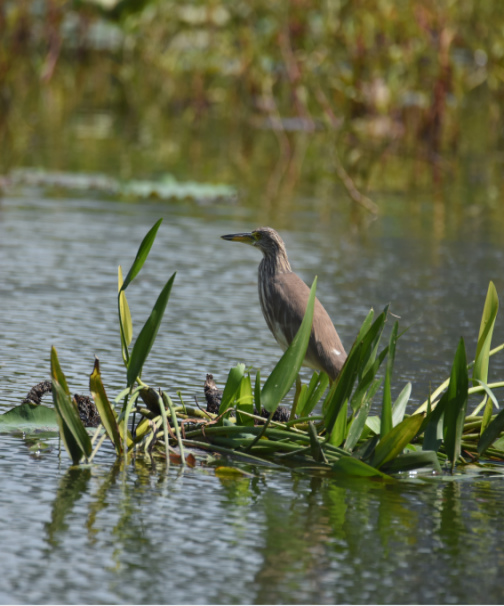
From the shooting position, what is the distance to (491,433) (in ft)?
11.9

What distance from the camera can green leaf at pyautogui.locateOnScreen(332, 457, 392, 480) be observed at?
11.3 feet

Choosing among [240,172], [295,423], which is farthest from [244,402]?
[240,172]

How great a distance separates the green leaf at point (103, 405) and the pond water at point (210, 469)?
0.12 metres

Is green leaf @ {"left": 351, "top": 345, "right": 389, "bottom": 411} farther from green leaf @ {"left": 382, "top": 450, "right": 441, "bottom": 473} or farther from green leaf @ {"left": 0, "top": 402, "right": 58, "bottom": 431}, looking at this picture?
green leaf @ {"left": 0, "top": 402, "right": 58, "bottom": 431}

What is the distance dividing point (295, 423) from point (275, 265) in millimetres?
1175

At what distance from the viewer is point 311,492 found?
338 cm

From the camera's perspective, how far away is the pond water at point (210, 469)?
274cm

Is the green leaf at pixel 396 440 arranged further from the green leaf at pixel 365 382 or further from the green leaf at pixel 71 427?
the green leaf at pixel 71 427

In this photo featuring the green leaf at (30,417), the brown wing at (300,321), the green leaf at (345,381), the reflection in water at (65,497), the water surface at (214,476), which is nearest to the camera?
the water surface at (214,476)

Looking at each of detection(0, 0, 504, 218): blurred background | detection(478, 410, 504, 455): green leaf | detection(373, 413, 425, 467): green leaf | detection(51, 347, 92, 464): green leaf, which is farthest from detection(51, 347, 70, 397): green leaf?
detection(0, 0, 504, 218): blurred background

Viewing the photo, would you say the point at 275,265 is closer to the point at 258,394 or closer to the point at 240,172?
the point at 258,394

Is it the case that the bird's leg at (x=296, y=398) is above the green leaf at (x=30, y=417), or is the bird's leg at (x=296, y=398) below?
above

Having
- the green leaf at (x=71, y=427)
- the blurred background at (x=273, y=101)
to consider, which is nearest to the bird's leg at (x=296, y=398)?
the green leaf at (x=71, y=427)

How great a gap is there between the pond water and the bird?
382 millimetres
